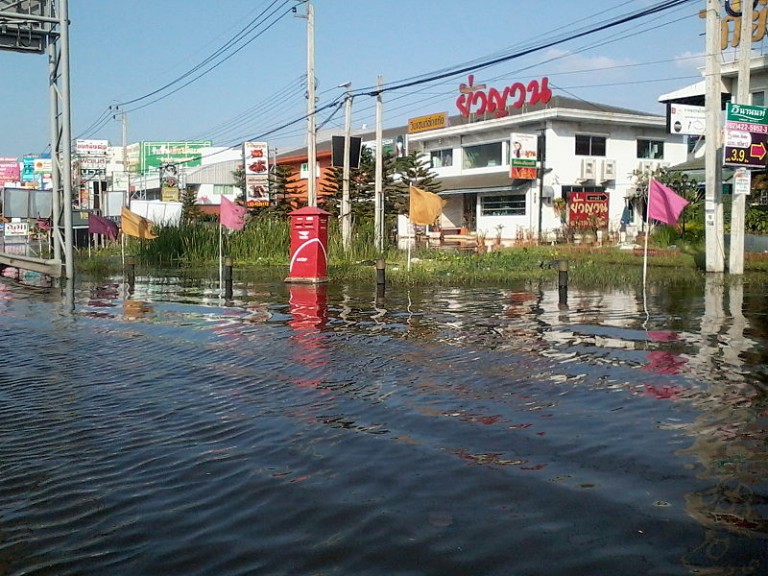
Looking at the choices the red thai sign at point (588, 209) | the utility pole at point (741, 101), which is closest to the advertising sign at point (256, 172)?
the red thai sign at point (588, 209)

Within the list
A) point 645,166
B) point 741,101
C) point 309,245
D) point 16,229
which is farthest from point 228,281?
point 645,166

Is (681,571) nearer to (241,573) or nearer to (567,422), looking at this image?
(241,573)

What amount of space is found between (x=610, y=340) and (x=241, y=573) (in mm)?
8522

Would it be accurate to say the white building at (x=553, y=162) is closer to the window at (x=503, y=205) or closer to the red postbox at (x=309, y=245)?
the window at (x=503, y=205)

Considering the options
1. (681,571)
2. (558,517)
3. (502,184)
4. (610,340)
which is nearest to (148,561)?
(558,517)

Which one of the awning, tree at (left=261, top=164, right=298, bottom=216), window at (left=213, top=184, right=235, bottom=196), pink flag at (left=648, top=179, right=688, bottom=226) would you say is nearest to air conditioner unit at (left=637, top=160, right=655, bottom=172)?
the awning

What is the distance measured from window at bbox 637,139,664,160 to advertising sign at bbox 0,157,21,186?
95488 mm

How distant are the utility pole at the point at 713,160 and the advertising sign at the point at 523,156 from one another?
18007 mm

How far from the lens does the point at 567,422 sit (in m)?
6.98

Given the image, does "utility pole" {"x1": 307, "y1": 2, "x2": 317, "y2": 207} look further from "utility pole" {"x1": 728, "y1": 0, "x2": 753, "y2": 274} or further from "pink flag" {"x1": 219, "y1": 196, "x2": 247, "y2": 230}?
"utility pole" {"x1": 728, "y1": 0, "x2": 753, "y2": 274}

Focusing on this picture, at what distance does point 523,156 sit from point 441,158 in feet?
33.5

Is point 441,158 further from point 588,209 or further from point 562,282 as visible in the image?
point 562,282

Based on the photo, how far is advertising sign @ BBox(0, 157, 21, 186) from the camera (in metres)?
115

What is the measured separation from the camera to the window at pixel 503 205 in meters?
43.1
